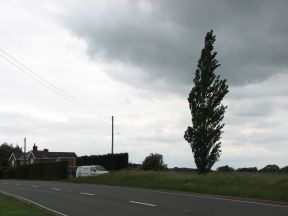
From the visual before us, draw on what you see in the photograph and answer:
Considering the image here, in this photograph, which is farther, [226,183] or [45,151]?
[45,151]

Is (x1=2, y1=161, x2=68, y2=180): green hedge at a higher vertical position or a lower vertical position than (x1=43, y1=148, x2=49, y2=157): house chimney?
lower

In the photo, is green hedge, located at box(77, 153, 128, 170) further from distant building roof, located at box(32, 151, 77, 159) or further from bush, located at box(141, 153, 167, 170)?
distant building roof, located at box(32, 151, 77, 159)

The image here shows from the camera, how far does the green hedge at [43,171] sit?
228 feet

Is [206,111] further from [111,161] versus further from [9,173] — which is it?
[9,173]

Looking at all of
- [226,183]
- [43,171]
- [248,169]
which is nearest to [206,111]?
[248,169]

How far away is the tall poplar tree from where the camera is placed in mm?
45125

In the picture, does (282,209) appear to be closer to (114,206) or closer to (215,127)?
(114,206)

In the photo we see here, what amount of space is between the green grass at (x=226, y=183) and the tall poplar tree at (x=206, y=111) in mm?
4716

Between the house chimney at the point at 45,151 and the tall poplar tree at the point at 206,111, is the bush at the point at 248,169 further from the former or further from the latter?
the house chimney at the point at 45,151

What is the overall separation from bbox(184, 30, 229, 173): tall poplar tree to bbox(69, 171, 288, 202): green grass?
472 cm

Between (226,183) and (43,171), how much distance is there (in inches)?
1975

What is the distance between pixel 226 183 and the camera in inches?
1209

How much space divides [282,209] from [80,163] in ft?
174

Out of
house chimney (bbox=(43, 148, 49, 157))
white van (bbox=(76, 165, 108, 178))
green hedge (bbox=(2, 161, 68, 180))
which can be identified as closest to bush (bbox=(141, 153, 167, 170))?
green hedge (bbox=(2, 161, 68, 180))
